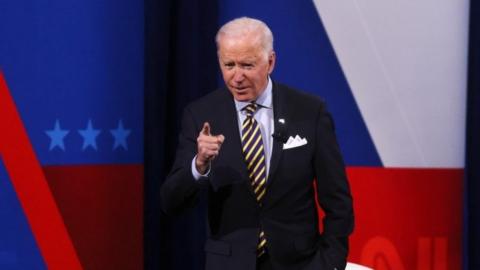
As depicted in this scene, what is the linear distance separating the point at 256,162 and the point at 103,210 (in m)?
1.17

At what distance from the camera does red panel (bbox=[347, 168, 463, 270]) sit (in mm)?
3121

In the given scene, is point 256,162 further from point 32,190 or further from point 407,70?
point 407,70

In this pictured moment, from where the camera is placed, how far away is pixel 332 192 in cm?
188

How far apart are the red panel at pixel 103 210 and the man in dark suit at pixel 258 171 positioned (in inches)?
40.0

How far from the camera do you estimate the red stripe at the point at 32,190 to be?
2660mm

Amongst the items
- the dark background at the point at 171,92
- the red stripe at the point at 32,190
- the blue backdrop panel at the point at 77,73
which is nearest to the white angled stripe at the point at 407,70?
the dark background at the point at 171,92

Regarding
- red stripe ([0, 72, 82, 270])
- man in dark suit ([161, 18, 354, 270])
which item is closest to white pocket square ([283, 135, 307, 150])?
man in dark suit ([161, 18, 354, 270])

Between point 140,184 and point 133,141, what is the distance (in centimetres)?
18

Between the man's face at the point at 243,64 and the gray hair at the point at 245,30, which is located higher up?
the gray hair at the point at 245,30

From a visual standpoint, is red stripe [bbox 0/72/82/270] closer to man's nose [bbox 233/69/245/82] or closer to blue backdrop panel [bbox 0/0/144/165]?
blue backdrop panel [bbox 0/0/144/165]

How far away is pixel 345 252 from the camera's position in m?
1.90

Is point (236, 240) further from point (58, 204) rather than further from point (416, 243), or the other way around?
point (416, 243)

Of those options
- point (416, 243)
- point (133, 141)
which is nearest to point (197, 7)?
point (133, 141)

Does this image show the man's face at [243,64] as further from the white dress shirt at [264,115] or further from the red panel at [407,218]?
the red panel at [407,218]
